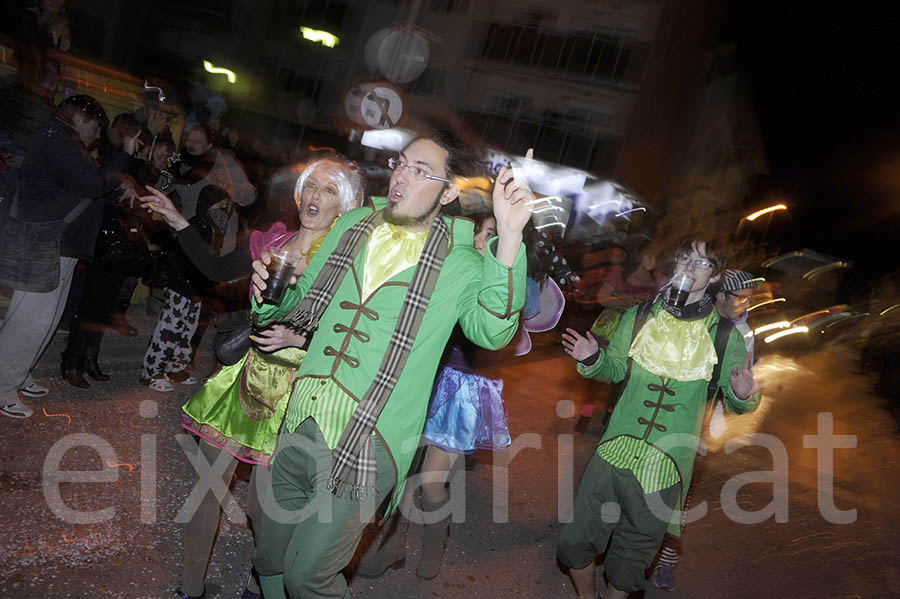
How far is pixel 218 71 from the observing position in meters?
29.4

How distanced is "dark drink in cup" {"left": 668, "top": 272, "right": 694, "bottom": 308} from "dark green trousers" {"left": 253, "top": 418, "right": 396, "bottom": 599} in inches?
81.2

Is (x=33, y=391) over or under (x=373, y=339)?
under

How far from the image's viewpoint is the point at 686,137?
98.2 ft

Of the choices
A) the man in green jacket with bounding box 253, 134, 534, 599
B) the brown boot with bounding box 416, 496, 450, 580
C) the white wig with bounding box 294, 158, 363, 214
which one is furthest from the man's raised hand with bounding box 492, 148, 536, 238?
the brown boot with bounding box 416, 496, 450, 580

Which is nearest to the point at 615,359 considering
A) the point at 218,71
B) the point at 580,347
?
the point at 580,347

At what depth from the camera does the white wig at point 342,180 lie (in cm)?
330

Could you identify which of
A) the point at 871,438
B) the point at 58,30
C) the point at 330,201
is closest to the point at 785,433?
the point at 871,438

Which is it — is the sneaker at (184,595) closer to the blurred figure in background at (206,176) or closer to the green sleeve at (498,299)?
the green sleeve at (498,299)

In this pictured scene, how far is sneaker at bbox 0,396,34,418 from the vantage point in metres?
4.47

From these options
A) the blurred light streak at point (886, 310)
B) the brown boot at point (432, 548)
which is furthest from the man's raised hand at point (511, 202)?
the blurred light streak at point (886, 310)

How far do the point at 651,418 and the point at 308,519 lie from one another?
6.70 ft

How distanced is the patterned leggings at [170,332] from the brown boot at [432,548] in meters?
2.90

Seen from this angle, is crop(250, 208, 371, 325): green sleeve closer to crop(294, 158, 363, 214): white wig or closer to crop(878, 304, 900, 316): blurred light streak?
crop(294, 158, 363, 214): white wig

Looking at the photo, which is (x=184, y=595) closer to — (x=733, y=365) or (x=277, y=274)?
(x=277, y=274)
